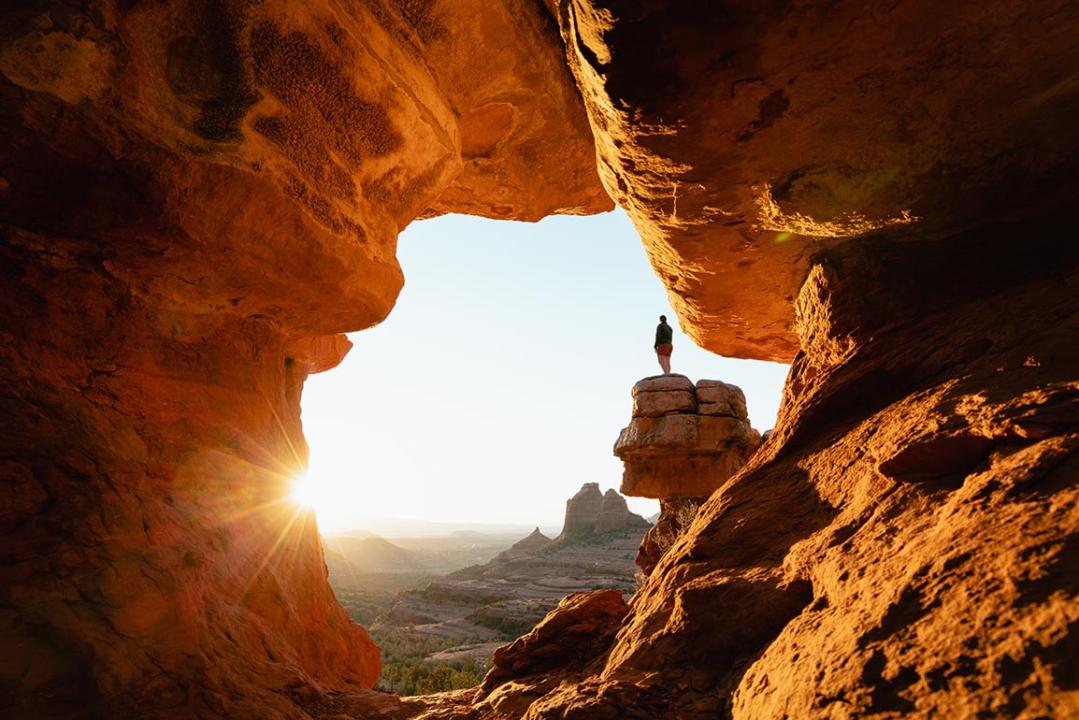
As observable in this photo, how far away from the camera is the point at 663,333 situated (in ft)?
62.1

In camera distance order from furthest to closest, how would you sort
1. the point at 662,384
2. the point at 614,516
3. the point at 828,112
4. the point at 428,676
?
the point at 614,516 → the point at 662,384 → the point at 428,676 → the point at 828,112

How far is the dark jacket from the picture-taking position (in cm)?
1888

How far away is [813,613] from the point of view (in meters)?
2.20

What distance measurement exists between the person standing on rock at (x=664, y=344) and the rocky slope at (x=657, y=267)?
46.3 ft

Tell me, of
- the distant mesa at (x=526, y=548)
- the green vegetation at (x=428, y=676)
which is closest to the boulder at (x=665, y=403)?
the green vegetation at (x=428, y=676)

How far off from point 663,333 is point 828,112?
16.1 m

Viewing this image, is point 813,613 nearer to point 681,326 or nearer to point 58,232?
point 681,326

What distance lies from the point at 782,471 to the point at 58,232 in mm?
4953

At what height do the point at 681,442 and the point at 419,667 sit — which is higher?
the point at 681,442

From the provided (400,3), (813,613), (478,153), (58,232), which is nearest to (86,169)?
(58,232)

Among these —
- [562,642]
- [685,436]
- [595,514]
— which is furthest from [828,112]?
[595,514]

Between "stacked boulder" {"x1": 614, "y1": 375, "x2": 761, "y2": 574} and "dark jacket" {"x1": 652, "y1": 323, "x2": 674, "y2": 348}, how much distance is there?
1306 mm

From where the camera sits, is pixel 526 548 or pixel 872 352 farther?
pixel 526 548

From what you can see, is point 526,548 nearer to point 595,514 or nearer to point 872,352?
point 595,514
